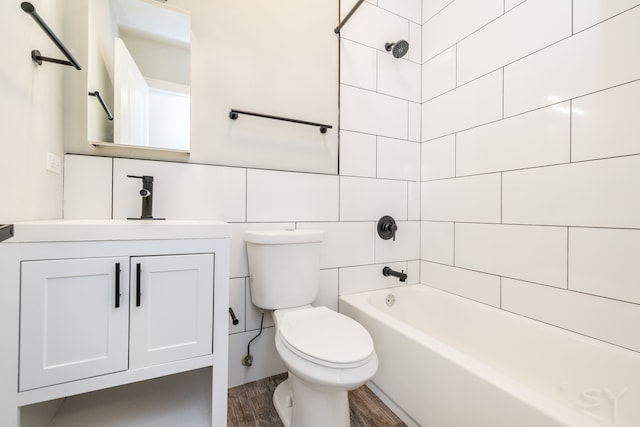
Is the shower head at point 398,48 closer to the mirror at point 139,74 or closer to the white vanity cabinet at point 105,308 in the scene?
the mirror at point 139,74

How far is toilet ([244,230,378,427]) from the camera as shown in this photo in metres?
0.91

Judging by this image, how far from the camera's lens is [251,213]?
56.5 inches

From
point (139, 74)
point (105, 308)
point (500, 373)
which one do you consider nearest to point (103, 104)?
point (139, 74)

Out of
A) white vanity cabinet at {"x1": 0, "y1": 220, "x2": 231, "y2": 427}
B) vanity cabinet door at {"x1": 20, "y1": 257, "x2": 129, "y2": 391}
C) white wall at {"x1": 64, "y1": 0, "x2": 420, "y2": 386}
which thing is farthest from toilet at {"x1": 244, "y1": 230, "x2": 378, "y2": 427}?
vanity cabinet door at {"x1": 20, "y1": 257, "x2": 129, "y2": 391}

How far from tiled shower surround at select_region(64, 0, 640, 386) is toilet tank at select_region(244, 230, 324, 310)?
134 millimetres

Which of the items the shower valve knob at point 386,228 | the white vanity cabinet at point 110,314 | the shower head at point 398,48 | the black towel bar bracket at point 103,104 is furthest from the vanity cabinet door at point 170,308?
the shower head at point 398,48

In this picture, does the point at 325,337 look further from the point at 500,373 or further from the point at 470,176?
the point at 470,176

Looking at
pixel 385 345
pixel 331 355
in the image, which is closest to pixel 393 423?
pixel 385 345

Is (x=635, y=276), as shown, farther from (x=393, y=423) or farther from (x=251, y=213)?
(x=251, y=213)

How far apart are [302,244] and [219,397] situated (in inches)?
27.4

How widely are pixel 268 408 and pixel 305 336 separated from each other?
1.75 feet

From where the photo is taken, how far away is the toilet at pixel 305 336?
909 mm

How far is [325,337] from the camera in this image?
105 cm

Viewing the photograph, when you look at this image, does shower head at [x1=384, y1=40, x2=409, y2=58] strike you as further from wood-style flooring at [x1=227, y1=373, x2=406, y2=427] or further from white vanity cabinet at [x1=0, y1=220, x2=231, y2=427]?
wood-style flooring at [x1=227, y1=373, x2=406, y2=427]
